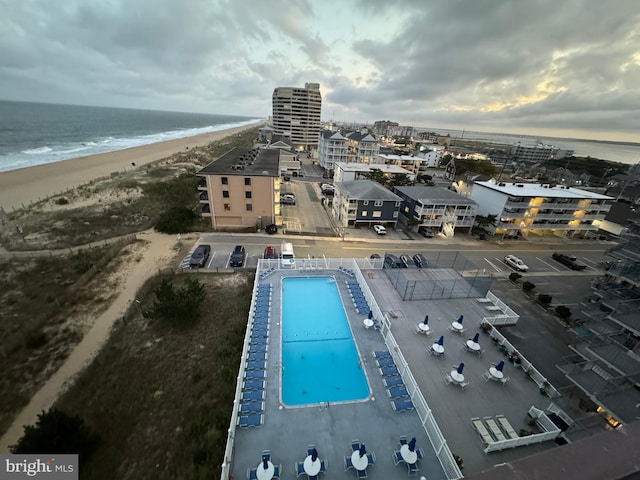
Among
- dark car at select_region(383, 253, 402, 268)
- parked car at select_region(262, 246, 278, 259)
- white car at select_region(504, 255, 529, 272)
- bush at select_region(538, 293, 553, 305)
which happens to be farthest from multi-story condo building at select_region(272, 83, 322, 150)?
bush at select_region(538, 293, 553, 305)

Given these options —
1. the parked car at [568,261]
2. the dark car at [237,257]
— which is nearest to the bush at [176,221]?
the dark car at [237,257]

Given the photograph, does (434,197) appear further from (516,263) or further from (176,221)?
(176,221)

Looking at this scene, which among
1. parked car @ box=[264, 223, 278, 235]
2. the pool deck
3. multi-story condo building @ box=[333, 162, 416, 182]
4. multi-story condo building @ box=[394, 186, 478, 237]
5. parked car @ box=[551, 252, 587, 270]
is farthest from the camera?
multi-story condo building @ box=[333, 162, 416, 182]

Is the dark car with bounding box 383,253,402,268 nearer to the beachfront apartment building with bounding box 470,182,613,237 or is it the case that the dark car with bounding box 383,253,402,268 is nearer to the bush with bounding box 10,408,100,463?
the beachfront apartment building with bounding box 470,182,613,237

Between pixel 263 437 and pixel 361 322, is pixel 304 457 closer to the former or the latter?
pixel 263 437

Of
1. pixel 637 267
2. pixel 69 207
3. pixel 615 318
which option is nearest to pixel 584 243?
pixel 637 267
